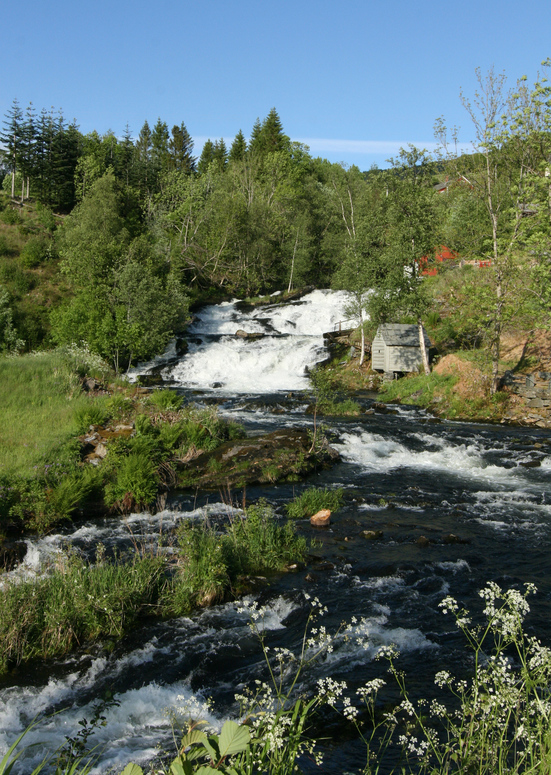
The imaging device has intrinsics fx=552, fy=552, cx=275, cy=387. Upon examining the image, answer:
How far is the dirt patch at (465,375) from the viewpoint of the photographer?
2239 centimetres

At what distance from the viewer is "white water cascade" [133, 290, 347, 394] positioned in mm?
29214

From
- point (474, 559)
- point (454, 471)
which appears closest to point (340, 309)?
point (454, 471)

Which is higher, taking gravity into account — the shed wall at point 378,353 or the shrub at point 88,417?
the shed wall at point 378,353

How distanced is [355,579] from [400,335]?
20.5m

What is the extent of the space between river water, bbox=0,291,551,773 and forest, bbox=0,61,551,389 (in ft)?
21.2

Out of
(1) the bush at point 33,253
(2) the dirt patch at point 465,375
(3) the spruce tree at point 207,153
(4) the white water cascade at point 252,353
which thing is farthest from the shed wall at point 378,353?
(3) the spruce tree at point 207,153

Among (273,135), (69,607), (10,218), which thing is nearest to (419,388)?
(69,607)

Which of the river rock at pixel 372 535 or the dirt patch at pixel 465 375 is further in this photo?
the dirt patch at pixel 465 375

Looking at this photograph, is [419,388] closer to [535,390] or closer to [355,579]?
[535,390]

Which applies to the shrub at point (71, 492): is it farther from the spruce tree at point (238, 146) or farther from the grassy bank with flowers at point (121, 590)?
the spruce tree at point (238, 146)

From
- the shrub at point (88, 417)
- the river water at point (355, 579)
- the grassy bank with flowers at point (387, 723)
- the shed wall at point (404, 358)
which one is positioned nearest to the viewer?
the grassy bank with flowers at point (387, 723)

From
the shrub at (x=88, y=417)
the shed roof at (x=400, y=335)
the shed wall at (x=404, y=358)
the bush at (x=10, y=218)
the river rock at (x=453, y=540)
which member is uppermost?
the bush at (x=10, y=218)

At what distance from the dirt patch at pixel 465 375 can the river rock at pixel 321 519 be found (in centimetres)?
1346

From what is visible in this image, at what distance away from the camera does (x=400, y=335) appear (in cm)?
2745
